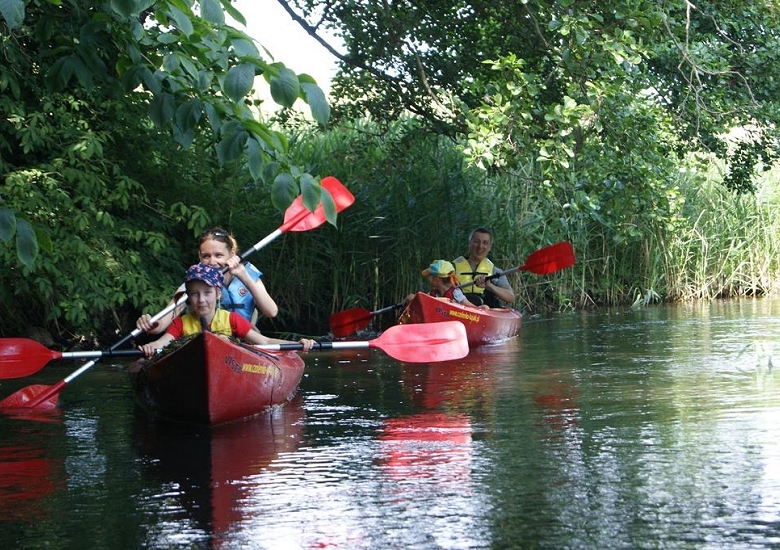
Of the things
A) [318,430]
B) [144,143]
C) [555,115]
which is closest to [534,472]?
[318,430]

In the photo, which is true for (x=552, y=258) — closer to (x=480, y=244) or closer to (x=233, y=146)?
(x=480, y=244)

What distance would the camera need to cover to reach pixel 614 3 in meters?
10.1

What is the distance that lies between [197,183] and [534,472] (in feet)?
25.8

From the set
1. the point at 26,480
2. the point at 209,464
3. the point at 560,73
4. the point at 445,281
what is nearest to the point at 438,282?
the point at 445,281

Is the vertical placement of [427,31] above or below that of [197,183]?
above

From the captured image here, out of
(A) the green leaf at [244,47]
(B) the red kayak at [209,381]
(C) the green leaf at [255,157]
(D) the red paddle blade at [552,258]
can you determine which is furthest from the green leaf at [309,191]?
(D) the red paddle blade at [552,258]

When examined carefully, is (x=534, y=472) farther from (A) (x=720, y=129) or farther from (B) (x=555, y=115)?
(A) (x=720, y=129)

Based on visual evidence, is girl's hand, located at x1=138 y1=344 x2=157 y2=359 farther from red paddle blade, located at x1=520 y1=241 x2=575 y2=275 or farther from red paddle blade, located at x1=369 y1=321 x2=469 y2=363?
red paddle blade, located at x1=520 y1=241 x2=575 y2=275

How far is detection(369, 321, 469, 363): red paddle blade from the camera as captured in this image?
331 inches

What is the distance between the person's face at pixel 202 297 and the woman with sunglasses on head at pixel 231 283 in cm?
54

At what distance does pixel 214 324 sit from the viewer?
7.08 m

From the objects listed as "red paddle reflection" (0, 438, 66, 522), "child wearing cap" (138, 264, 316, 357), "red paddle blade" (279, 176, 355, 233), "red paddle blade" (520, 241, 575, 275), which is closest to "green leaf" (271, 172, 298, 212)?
"red paddle reflection" (0, 438, 66, 522)

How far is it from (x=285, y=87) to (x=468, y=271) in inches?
328

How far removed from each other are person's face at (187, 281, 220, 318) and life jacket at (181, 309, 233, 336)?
0.35ft
